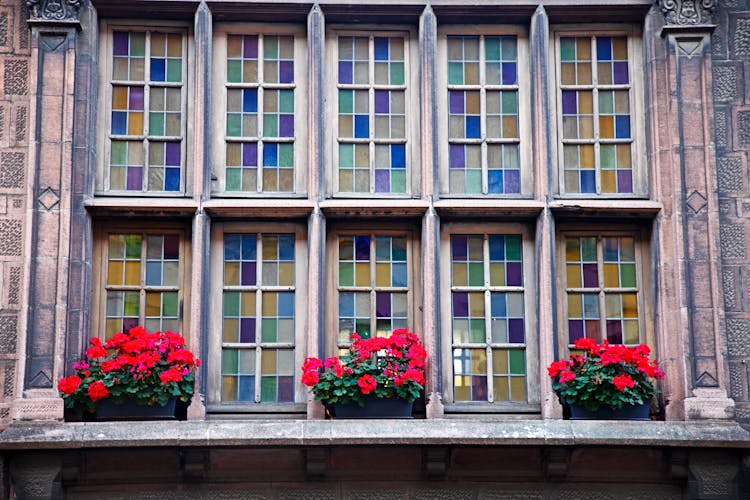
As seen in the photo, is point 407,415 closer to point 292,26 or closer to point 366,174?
point 366,174

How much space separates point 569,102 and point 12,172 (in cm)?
458

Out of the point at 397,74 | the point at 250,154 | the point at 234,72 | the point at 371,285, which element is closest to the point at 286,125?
the point at 250,154

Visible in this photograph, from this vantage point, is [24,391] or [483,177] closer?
[24,391]

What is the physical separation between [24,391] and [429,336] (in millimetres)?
3147

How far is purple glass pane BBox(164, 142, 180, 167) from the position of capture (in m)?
11.2

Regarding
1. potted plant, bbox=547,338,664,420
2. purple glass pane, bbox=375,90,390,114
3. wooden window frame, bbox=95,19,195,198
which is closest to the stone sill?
potted plant, bbox=547,338,664,420

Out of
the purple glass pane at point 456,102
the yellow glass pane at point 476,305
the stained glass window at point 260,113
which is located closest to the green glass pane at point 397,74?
the purple glass pane at point 456,102

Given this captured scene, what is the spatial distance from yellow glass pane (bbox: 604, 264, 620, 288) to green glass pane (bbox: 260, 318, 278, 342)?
8.90 feet

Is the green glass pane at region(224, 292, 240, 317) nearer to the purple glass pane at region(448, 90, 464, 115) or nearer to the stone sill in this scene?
the stone sill

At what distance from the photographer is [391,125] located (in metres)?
11.3

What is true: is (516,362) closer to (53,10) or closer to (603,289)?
(603,289)

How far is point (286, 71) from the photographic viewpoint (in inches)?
447

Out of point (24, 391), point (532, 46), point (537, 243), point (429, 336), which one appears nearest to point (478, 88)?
point (532, 46)

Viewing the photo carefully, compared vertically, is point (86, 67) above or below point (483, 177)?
above
